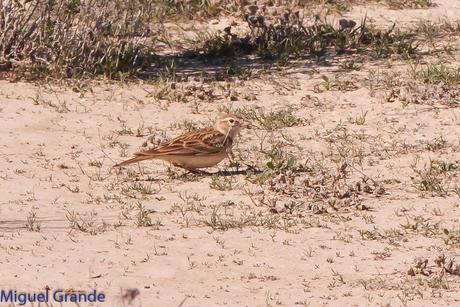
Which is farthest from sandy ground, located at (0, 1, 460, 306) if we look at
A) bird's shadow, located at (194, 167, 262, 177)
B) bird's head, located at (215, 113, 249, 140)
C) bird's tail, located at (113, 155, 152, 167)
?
bird's head, located at (215, 113, 249, 140)

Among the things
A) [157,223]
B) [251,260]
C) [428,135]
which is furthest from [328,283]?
[428,135]

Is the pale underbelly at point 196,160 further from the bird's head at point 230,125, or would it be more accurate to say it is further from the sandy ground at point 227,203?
the bird's head at point 230,125

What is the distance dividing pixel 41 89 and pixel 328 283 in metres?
5.43

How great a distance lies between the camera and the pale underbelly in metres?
10.8

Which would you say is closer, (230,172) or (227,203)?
(227,203)

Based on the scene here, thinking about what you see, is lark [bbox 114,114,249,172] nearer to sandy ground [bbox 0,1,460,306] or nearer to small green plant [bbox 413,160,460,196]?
sandy ground [bbox 0,1,460,306]

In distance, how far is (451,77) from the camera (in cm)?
1297

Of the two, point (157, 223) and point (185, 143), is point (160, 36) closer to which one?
point (185, 143)

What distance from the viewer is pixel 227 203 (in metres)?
10.1

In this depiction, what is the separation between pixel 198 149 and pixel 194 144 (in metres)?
0.10

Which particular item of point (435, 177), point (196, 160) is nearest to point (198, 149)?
point (196, 160)

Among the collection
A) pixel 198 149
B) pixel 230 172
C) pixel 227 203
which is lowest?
pixel 230 172

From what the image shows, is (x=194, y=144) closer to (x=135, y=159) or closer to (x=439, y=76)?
(x=135, y=159)

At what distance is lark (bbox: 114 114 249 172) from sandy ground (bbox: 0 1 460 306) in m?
0.16
